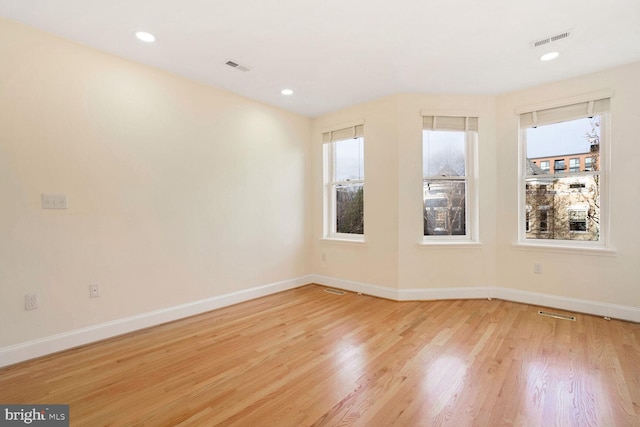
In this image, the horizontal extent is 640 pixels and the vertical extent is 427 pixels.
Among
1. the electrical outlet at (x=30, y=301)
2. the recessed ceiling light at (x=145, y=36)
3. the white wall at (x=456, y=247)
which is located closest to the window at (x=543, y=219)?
the white wall at (x=456, y=247)

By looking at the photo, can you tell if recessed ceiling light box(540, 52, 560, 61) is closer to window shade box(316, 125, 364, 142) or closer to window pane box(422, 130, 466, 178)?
window pane box(422, 130, 466, 178)

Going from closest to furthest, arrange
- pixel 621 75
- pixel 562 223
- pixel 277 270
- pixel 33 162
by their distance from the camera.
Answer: pixel 33 162 < pixel 621 75 < pixel 562 223 < pixel 277 270

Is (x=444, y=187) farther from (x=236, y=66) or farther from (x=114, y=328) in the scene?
(x=114, y=328)

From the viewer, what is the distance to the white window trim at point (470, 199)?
12.6 ft

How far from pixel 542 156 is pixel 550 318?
1916 millimetres

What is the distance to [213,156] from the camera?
11.6ft

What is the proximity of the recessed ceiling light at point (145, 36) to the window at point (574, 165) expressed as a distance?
4.60 meters

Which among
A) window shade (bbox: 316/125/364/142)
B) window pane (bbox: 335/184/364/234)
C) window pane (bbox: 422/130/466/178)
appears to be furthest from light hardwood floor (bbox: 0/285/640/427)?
window shade (bbox: 316/125/364/142)

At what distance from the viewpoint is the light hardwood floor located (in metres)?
1.67

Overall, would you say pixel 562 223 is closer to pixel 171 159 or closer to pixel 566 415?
pixel 566 415

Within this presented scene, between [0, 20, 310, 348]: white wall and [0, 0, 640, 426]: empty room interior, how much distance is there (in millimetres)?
18

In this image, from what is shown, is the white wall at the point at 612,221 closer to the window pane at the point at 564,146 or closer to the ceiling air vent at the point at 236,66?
the window pane at the point at 564,146

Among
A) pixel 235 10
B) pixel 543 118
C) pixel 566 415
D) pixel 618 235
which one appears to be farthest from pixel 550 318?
pixel 235 10

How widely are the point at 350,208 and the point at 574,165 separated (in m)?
2.80
